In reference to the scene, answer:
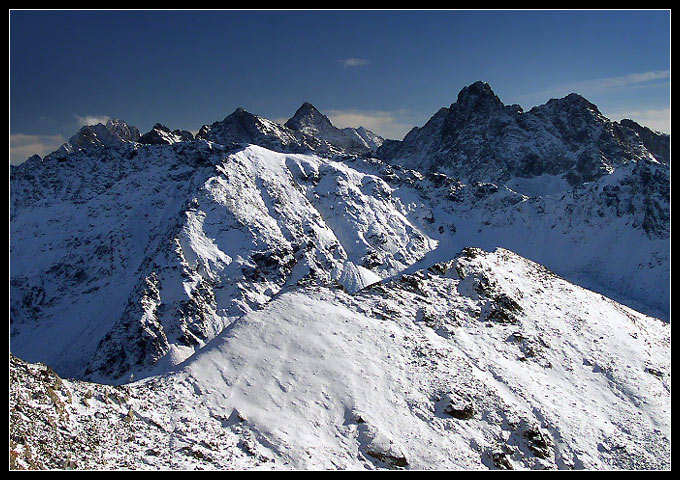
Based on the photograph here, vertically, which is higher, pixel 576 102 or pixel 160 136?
pixel 576 102

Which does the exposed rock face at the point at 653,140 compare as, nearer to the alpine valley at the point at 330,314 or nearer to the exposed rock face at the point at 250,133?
the alpine valley at the point at 330,314

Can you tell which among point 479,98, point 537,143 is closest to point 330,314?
point 537,143

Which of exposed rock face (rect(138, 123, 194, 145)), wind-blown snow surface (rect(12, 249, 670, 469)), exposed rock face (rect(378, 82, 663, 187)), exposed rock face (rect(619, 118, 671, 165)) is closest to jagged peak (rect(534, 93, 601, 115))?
exposed rock face (rect(378, 82, 663, 187))

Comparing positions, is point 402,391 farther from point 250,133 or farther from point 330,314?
point 250,133

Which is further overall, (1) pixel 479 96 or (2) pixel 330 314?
(1) pixel 479 96

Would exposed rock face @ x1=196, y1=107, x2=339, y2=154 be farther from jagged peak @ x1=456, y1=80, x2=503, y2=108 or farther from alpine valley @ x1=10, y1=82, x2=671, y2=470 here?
jagged peak @ x1=456, y1=80, x2=503, y2=108
